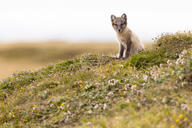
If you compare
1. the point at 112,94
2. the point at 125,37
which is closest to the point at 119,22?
the point at 125,37

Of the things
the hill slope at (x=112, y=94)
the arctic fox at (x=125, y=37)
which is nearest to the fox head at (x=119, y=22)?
the arctic fox at (x=125, y=37)

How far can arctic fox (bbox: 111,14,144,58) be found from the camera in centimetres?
1434

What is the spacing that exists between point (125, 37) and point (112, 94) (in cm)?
650

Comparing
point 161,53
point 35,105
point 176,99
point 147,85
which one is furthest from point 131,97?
point 161,53

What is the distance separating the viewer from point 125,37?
14.7m

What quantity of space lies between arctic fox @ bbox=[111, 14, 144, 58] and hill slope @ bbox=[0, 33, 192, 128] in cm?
A: 152

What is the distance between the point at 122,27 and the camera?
47.2 ft

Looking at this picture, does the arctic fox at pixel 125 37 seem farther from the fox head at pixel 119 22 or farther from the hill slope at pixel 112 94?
the hill slope at pixel 112 94

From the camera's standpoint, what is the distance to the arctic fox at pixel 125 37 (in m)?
14.3

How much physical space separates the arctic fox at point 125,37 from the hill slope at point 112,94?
1.52 meters

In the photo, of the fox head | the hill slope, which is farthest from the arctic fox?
the hill slope

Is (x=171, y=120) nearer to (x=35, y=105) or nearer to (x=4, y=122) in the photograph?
(x=35, y=105)

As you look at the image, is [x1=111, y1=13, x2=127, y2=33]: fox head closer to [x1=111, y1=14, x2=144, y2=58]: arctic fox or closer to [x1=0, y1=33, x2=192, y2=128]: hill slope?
[x1=111, y1=14, x2=144, y2=58]: arctic fox

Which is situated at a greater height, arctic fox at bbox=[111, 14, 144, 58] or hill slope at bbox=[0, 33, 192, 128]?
arctic fox at bbox=[111, 14, 144, 58]
